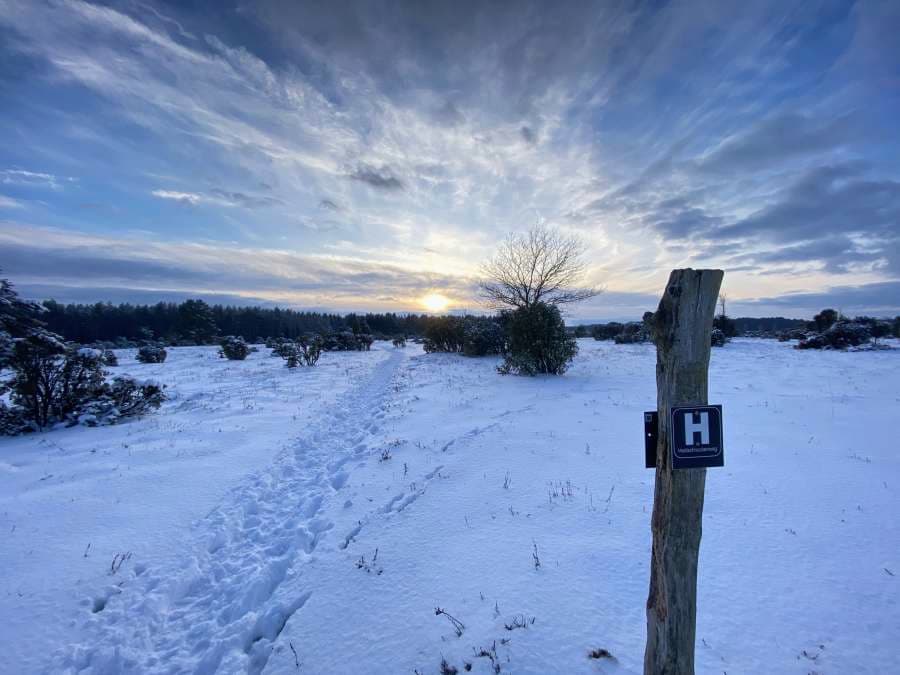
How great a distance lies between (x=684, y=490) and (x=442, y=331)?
26558 millimetres

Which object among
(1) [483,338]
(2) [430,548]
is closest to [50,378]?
(2) [430,548]

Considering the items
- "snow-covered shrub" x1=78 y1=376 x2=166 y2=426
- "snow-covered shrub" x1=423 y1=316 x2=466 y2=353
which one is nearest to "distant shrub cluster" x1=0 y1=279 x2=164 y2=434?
"snow-covered shrub" x1=78 y1=376 x2=166 y2=426

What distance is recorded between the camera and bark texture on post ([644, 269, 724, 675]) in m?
1.89

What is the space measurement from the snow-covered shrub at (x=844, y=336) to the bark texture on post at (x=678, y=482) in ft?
91.3

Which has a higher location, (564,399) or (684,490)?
(684,490)

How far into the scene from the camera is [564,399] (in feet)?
34.3

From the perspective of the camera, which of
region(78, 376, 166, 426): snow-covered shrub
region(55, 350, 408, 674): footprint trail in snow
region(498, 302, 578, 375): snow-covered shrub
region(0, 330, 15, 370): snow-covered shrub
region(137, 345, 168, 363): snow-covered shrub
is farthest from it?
region(137, 345, 168, 363): snow-covered shrub

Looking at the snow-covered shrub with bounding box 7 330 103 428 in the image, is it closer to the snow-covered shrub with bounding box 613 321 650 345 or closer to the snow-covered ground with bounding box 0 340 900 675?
the snow-covered ground with bounding box 0 340 900 675

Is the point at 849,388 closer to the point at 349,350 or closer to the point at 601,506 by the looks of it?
the point at 601,506

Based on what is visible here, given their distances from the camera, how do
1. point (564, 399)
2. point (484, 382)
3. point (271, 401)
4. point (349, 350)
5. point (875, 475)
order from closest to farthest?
point (875, 475) < point (564, 399) < point (271, 401) < point (484, 382) < point (349, 350)

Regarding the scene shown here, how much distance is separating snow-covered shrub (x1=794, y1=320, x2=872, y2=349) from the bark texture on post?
91.3 ft

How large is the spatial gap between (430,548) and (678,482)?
115 inches

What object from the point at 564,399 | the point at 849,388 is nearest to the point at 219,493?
the point at 564,399

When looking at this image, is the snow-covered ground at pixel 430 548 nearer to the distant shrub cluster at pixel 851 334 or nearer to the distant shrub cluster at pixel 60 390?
the distant shrub cluster at pixel 60 390
